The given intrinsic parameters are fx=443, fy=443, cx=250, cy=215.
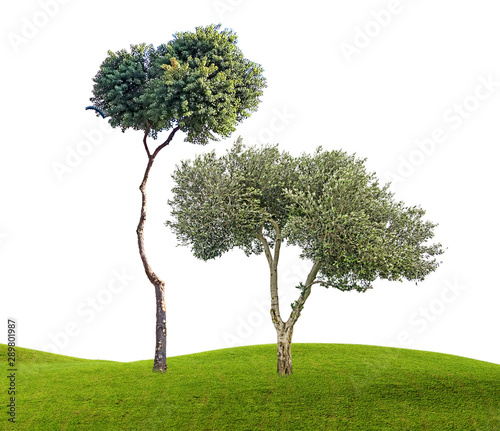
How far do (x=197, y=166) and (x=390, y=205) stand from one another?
37.0ft

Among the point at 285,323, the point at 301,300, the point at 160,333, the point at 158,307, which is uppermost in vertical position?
the point at 301,300

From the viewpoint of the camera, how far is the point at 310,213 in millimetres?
22688

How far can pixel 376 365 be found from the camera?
27.3 m

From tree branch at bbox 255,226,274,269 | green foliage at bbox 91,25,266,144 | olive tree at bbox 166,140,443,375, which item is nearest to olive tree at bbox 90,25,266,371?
green foliage at bbox 91,25,266,144

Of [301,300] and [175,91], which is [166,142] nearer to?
[175,91]

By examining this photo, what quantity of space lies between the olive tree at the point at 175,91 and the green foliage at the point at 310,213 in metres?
2.71

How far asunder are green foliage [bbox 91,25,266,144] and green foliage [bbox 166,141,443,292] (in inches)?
110

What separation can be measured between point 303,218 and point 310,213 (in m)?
0.45

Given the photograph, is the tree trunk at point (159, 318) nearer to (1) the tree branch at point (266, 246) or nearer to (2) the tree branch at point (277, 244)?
(1) the tree branch at point (266, 246)

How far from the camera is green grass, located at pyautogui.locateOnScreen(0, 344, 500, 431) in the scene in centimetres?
1964

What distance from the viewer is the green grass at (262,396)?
19641 millimetres

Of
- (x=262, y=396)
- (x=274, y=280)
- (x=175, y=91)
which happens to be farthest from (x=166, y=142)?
(x=262, y=396)

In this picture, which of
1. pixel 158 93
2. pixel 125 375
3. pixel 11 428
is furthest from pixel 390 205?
pixel 11 428

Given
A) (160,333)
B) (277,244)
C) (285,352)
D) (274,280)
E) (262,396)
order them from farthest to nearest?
(277,244) → (274,280) → (160,333) → (285,352) → (262,396)
